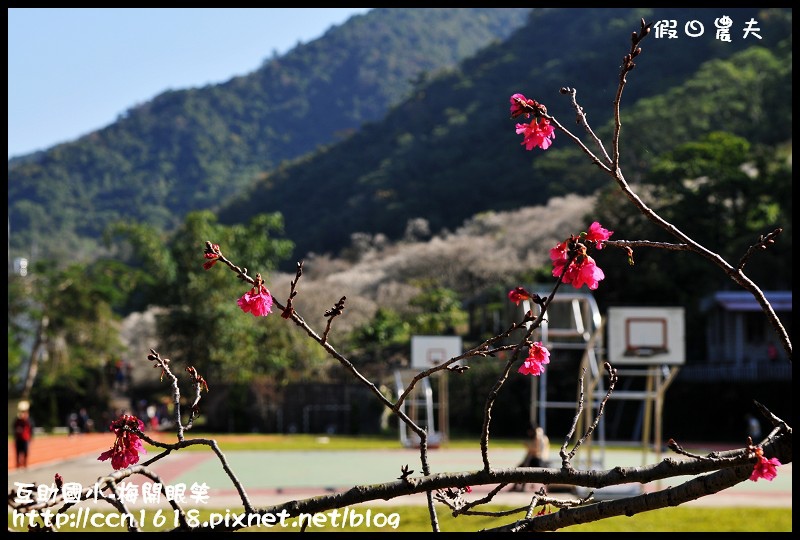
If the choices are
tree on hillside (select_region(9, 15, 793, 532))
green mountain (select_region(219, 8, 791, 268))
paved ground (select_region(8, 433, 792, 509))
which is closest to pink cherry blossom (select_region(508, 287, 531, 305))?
tree on hillside (select_region(9, 15, 793, 532))

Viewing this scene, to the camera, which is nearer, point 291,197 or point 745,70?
point 745,70

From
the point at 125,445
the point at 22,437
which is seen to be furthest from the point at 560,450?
the point at 22,437

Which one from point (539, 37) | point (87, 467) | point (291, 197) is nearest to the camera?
point (87, 467)

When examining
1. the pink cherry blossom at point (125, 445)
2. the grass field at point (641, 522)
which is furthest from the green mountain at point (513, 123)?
the pink cherry blossom at point (125, 445)

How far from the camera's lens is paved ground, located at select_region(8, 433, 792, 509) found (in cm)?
998

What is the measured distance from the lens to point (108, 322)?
96.4ft

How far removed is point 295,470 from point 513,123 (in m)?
31.7

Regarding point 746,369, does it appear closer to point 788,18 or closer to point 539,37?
point 788,18

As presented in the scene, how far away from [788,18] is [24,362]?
111 feet

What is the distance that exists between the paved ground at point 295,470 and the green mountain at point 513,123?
24.1m

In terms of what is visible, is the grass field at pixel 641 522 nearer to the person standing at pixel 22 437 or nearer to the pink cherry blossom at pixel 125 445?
the pink cherry blossom at pixel 125 445

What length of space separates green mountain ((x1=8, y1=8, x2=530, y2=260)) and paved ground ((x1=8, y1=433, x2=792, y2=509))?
52.3 m

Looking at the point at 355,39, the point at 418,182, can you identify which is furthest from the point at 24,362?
the point at 355,39

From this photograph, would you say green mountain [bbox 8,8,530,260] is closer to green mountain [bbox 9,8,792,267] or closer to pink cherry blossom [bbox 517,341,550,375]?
green mountain [bbox 9,8,792,267]
